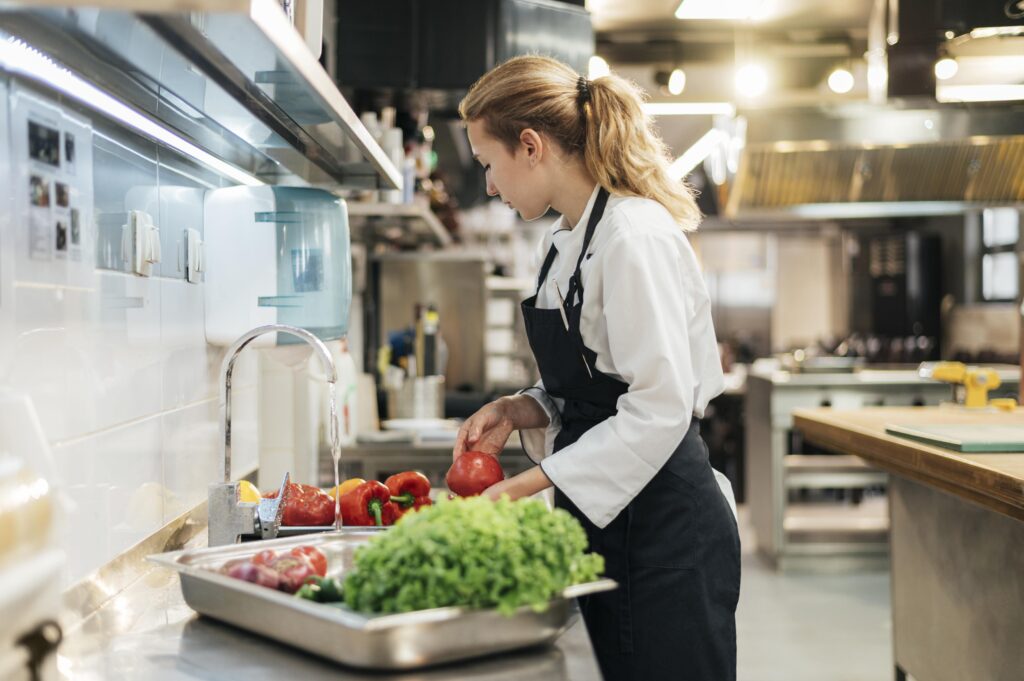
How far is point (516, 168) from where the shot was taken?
179 centimetres

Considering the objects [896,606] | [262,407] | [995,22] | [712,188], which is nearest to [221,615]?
[262,407]

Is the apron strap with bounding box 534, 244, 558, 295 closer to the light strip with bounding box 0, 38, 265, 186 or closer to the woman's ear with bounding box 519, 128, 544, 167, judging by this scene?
the woman's ear with bounding box 519, 128, 544, 167

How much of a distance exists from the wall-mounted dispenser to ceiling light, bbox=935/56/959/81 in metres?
3.85

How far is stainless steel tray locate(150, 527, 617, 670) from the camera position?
1085 millimetres

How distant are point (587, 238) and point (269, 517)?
767mm

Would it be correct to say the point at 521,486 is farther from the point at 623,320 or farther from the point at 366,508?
the point at 366,508

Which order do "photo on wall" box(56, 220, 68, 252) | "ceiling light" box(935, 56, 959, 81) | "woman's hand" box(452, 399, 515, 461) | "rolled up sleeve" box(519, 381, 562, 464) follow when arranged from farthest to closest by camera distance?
1. "ceiling light" box(935, 56, 959, 81)
2. "rolled up sleeve" box(519, 381, 562, 464)
3. "woman's hand" box(452, 399, 515, 461)
4. "photo on wall" box(56, 220, 68, 252)

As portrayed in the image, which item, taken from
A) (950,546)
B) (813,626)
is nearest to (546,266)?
(950,546)

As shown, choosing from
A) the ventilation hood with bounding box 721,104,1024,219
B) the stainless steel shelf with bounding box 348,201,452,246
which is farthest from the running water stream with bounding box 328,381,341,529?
the ventilation hood with bounding box 721,104,1024,219

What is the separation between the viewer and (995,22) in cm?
431

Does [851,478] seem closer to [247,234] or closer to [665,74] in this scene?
[665,74]

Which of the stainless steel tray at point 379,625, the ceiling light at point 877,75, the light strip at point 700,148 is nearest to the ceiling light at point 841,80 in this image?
the ceiling light at point 877,75

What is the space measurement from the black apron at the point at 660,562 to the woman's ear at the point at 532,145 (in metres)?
0.13

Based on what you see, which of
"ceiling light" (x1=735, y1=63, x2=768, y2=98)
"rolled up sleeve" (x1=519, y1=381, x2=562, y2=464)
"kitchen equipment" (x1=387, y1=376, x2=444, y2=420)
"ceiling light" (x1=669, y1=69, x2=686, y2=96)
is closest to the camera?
"rolled up sleeve" (x1=519, y1=381, x2=562, y2=464)
